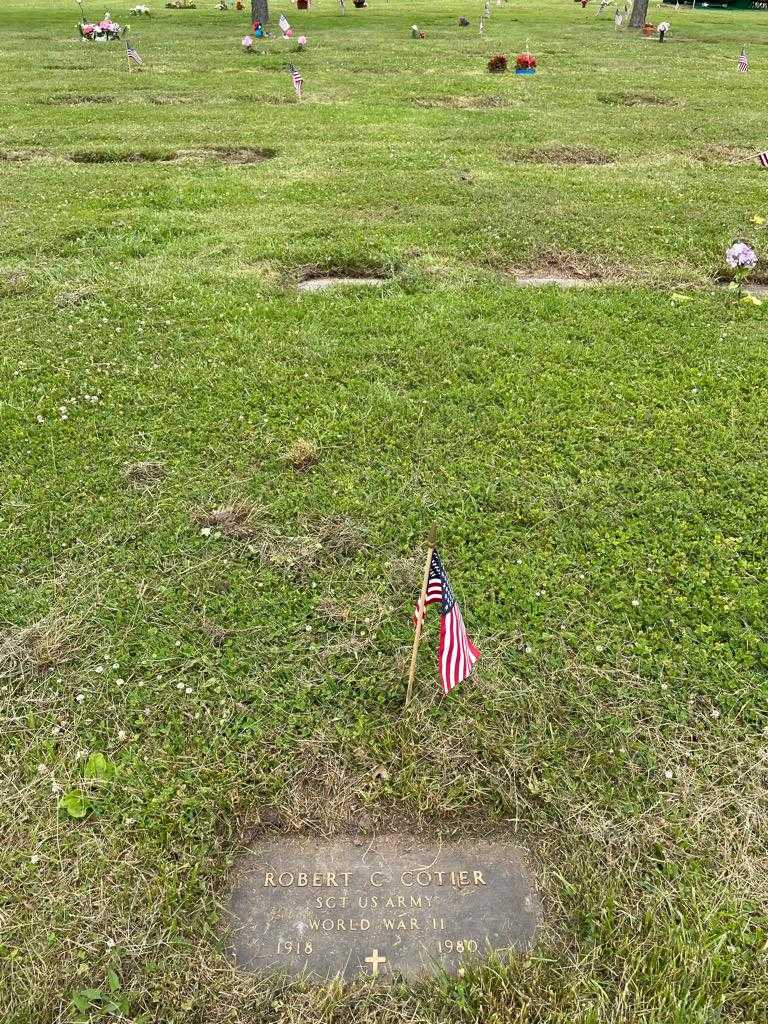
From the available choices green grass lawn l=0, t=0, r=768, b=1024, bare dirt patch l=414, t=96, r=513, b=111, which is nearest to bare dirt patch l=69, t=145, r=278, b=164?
green grass lawn l=0, t=0, r=768, b=1024

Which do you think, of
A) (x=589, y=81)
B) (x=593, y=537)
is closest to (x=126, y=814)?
(x=593, y=537)

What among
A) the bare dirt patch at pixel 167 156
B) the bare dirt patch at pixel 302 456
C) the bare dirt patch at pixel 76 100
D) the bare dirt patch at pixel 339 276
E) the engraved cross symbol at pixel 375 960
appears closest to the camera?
the engraved cross symbol at pixel 375 960

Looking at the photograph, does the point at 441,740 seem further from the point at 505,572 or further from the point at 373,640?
the point at 505,572

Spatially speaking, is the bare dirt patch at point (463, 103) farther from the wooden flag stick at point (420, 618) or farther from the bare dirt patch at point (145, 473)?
the wooden flag stick at point (420, 618)

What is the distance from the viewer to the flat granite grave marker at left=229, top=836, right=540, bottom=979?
8.55ft

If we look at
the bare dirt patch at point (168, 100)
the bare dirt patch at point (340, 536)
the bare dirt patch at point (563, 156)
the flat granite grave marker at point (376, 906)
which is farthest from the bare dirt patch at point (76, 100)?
the flat granite grave marker at point (376, 906)

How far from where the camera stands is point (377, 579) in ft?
13.1

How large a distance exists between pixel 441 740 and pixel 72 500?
2804 mm

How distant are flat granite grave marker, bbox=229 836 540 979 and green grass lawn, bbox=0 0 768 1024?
0.27ft

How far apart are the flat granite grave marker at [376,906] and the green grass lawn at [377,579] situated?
8cm

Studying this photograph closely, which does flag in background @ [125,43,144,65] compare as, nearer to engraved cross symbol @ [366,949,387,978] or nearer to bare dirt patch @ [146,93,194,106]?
bare dirt patch @ [146,93,194,106]

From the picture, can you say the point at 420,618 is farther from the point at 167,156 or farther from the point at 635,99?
the point at 635,99

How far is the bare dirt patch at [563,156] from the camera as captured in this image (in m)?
10.8

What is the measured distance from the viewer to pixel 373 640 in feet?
12.0
